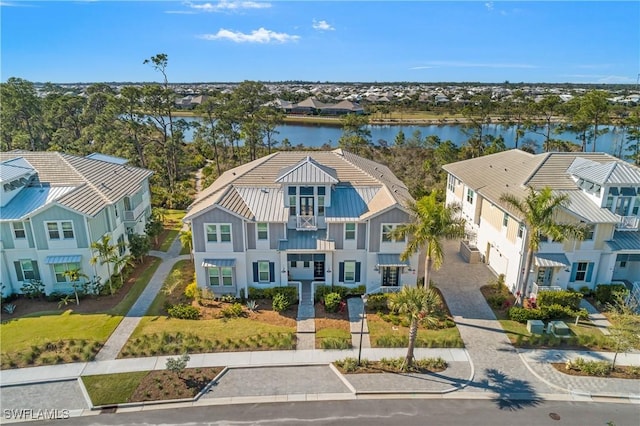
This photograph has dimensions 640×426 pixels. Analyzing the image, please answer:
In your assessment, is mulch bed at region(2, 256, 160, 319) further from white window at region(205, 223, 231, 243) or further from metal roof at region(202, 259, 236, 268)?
white window at region(205, 223, 231, 243)

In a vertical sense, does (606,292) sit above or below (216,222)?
below

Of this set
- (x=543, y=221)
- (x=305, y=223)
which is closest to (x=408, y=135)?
(x=305, y=223)

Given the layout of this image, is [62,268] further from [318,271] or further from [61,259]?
[318,271]

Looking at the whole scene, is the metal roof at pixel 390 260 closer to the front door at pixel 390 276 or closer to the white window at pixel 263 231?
the front door at pixel 390 276

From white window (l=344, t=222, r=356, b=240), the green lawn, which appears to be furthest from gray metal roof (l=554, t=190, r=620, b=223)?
the green lawn

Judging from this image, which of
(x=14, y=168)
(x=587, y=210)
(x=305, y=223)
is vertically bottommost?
(x=305, y=223)

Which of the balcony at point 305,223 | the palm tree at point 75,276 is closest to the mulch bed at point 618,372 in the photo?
the balcony at point 305,223
